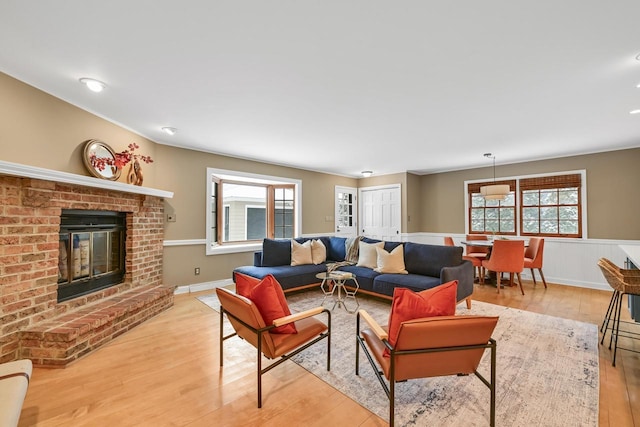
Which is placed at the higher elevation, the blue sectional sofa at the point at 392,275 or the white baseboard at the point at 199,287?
the blue sectional sofa at the point at 392,275

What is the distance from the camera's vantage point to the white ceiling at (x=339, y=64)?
1.67 meters

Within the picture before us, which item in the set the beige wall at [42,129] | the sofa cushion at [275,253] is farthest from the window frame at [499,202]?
the beige wall at [42,129]

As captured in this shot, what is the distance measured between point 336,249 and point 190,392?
3462 millimetres

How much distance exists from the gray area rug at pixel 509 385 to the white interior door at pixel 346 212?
14.2 ft

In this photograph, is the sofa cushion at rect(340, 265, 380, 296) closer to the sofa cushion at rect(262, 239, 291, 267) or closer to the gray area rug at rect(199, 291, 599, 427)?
the gray area rug at rect(199, 291, 599, 427)

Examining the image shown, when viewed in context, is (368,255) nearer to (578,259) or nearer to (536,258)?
(536,258)

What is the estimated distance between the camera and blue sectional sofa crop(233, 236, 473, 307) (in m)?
3.57

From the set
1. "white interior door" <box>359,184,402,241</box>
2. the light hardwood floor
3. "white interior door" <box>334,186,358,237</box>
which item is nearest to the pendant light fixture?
"white interior door" <box>359,184,402,241</box>

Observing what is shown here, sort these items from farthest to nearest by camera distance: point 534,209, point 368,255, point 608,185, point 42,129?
1. point 534,209
2. point 608,185
3. point 368,255
4. point 42,129

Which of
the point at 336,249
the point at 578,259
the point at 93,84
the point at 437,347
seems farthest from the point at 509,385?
the point at 578,259

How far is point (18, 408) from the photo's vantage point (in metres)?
1.30

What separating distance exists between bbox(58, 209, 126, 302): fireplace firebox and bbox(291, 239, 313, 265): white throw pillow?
2.41 meters

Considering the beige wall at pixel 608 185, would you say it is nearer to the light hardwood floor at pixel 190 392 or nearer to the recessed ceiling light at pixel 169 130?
the light hardwood floor at pixel 190 392

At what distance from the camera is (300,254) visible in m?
4.67
